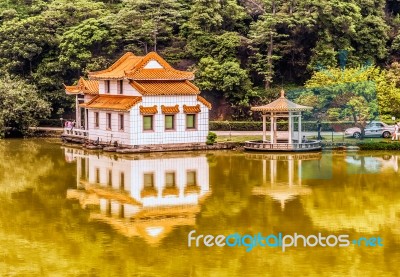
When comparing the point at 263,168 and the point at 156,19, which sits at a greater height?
the point at 156,19

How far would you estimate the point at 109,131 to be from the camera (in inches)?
1577

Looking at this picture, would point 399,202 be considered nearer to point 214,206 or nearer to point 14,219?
point 214,206

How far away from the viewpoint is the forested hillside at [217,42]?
1917 inches

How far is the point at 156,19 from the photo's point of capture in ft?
172

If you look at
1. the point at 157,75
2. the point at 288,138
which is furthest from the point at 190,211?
the point at 157,75

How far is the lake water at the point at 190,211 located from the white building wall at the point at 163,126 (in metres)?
1.76

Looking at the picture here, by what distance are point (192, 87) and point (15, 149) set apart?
879 cm

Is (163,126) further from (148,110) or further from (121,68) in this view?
(121,68)

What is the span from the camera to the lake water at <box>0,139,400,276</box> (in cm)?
1795

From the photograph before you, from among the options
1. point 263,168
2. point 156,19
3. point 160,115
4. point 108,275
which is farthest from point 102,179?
point 156,19

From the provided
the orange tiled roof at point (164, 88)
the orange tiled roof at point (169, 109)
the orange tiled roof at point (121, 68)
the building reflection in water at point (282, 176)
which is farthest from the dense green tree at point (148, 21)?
the building reflection in water at point (282, 176)

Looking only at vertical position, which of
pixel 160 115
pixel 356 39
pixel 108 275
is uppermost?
pixel 356 39

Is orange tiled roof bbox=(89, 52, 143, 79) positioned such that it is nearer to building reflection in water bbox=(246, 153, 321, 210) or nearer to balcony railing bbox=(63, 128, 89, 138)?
balcony railing bbox=(63, 128, 89, 138)

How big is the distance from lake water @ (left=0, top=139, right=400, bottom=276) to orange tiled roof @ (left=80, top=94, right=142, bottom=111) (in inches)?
111
